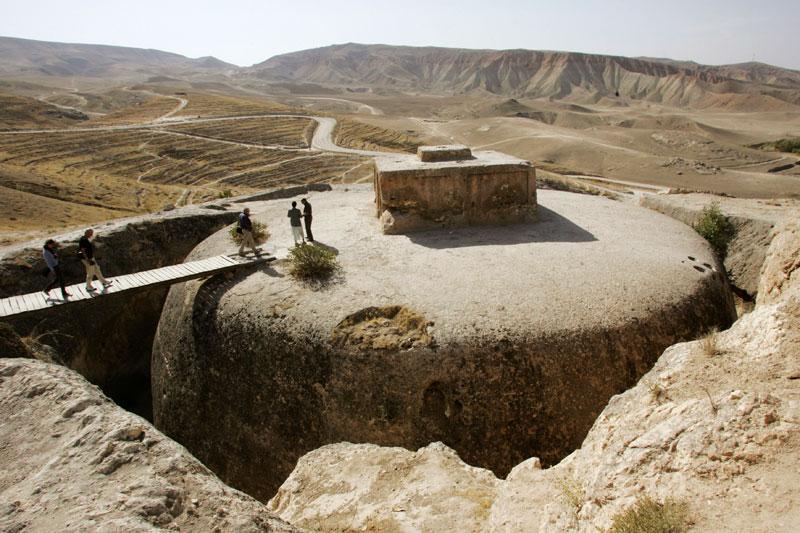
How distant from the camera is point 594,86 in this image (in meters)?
111

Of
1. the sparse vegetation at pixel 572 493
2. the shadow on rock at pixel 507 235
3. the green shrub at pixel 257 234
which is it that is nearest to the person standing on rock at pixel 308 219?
the green shrub at pixel 257 234

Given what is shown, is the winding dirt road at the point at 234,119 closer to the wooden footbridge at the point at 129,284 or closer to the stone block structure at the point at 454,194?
the stone block structure at the point at 454,194

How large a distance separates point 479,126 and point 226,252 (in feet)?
165

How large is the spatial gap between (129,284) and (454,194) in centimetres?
674

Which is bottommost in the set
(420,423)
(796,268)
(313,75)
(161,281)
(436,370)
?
(420,423)

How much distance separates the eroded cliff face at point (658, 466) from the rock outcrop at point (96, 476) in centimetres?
148

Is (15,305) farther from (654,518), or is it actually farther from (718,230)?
(718,230)

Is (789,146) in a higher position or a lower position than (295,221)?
lower

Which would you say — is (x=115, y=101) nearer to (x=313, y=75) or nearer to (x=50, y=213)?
(x=50, y=213)

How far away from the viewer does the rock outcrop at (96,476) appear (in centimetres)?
304

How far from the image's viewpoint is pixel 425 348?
654cm

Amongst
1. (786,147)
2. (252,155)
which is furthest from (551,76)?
(252,155)

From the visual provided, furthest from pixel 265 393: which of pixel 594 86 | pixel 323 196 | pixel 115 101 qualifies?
pixel 594 86

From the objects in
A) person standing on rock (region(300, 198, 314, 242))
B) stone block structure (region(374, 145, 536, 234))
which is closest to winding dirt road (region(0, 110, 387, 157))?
stone block structure (region(374, 145, 536, 234))
